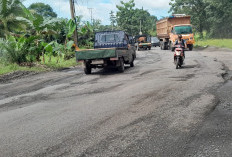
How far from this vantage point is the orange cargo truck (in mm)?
27938

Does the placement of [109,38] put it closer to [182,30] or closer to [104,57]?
[104,57]

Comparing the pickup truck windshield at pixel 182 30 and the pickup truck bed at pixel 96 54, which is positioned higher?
the pickup truck windshield at pixel 182 30

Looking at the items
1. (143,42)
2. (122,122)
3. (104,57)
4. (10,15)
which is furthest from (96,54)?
(143,42)

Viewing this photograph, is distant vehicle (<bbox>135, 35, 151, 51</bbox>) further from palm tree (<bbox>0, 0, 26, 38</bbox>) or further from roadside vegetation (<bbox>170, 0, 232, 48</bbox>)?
palm tree (<bbox>0, 0, 26, 38</bbox>)

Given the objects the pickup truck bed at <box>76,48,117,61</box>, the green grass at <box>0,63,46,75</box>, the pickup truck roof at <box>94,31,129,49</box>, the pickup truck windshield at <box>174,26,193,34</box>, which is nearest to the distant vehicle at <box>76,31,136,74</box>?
the pickup truck bed at <box>76,48,117,61</box>

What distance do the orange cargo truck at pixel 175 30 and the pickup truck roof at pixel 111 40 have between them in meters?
→ 12.0

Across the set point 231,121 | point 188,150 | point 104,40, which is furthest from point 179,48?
point 188,150

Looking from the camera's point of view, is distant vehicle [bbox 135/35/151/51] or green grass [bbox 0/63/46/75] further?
distant vehicle [bbox 135/35/151/51]

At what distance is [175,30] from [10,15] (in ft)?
52.5

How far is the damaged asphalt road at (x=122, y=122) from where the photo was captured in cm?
394

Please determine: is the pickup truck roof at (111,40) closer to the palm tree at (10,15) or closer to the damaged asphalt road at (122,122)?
the palm tree at (10,15)

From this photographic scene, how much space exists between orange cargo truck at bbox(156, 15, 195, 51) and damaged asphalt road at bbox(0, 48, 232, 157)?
19.8m

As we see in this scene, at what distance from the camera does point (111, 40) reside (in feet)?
51.1

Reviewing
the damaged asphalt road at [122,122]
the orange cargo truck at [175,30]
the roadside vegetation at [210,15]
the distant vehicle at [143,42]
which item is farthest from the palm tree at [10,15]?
the roadside vegetation at [210,15]
